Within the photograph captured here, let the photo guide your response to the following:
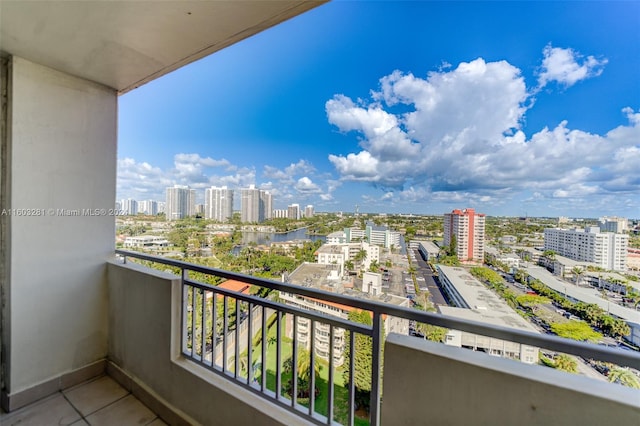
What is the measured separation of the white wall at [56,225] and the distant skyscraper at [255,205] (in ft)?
3.83

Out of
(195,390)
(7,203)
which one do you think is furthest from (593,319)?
(7,203)

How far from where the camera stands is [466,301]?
44.8 inches

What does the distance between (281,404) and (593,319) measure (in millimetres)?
1488

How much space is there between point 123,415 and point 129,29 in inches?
103

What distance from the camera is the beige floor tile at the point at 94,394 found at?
1.87 metres

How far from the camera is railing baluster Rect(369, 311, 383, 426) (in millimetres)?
1055

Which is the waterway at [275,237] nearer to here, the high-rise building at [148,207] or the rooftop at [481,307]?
the rooftop at [481,307]

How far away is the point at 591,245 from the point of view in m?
1.14

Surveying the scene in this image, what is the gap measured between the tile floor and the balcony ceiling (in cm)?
257

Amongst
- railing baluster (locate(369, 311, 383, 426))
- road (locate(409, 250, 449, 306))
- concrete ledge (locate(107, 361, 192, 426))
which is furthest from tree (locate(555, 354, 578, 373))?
concrete ledge (locate(107, 361, 192, 426))

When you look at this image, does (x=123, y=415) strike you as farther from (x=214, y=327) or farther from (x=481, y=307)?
(x=481, y=307)

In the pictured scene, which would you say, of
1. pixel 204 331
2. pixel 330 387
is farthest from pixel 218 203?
pixel 330 387

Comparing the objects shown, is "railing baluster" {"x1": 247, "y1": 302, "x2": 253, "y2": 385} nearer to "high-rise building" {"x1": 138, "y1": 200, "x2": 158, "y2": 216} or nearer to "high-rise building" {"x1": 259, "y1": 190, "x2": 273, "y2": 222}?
"high-rise building" {"x1": 259, "y1": 190, "x2": 273, "y2": 222}

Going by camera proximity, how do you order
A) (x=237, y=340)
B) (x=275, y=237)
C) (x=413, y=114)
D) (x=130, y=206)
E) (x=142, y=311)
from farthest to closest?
(x=130, y=206) < (x=413, y=114) < (x=275, y=237) < (x=142, y=311) < (x=237, y=340)
